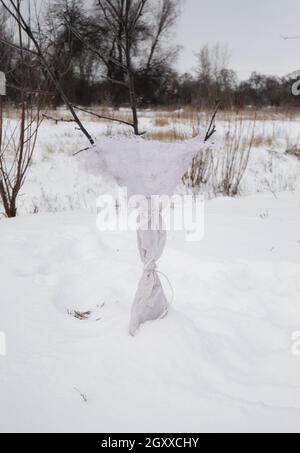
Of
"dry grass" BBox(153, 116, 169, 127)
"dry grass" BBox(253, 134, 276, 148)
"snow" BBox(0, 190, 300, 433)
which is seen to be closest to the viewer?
"snow" BBox(0, 190, 300, 433)

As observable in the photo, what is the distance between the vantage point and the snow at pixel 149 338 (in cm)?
133

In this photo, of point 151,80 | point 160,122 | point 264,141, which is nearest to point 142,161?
point 264,141

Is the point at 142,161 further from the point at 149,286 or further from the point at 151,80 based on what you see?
the point at 151,80

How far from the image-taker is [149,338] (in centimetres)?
162

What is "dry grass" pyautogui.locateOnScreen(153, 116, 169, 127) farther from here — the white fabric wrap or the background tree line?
the white fabric wrap

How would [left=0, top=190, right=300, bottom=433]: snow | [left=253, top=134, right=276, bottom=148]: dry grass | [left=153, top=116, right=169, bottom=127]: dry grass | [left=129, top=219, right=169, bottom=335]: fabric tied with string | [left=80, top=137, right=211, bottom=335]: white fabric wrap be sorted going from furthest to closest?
[left=153, top=116, right=169, bottom=127]: dry grass → [left=253, top=134, right=276, bottom=148]: dry grass → [left=129, top=219, right=169, bottom=335]: fabric tied with string → [left=80, top=137, right=211, bottom=335]: white fabric wrap → [left=0, top=190, right=300, bottom=433]: snow

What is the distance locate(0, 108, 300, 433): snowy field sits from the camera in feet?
4.37

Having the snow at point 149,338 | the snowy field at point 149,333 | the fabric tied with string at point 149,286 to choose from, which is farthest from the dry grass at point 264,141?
the fabric tied with string at point 149,286

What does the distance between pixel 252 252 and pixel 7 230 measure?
1.99 m

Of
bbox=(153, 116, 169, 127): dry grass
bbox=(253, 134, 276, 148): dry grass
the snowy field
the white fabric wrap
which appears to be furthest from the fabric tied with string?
bbox=(153, 116, 169, 127): dry grass

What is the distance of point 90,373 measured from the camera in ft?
4.95
